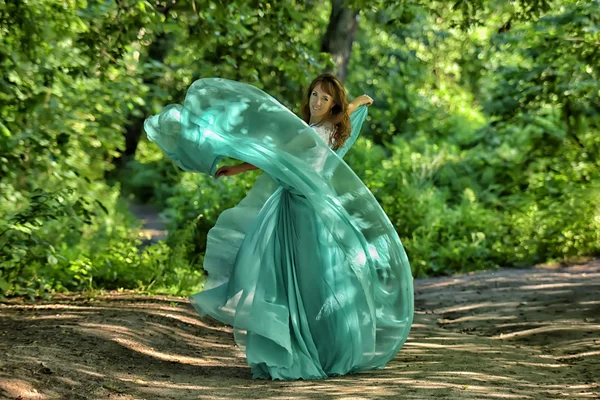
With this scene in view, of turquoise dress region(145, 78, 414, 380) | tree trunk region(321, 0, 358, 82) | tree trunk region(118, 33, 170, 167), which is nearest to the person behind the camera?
turquoise dress region(145, 78, 414, 380)

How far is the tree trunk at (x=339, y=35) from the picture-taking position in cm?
1370

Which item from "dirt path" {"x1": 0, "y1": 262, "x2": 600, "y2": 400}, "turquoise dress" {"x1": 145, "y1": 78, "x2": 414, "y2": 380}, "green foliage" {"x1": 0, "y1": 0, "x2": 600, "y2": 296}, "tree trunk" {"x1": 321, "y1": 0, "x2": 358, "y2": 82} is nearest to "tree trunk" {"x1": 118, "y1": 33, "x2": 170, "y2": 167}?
"green foliage" {"x1": 0, "y1": 0, "x2": 600, "y2": 296}

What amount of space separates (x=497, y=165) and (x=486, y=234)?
123 inches

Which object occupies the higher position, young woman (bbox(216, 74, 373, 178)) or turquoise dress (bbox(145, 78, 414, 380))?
young woman (bbox(216, 74, 373, 178))

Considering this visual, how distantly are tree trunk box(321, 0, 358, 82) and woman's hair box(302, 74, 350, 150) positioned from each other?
7.67m

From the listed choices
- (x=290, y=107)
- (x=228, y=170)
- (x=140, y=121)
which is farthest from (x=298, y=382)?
(x=140, y=121)

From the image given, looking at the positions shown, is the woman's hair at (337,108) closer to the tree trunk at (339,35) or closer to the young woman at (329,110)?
the young woman at (329,110)

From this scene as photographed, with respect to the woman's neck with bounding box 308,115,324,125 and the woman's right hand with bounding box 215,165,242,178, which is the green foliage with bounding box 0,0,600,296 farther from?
the woman's right hand with bounding box 215,165,242,178

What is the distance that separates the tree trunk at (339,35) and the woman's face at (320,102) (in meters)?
7.72

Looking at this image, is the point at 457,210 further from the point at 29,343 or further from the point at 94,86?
the point at 29,343

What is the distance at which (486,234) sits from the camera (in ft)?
45.7

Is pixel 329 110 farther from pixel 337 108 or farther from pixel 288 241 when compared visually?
pixel 288 241

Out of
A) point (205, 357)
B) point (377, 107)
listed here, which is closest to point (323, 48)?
point (377, 107)

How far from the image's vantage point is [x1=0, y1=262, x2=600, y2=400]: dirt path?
4.97 metres
